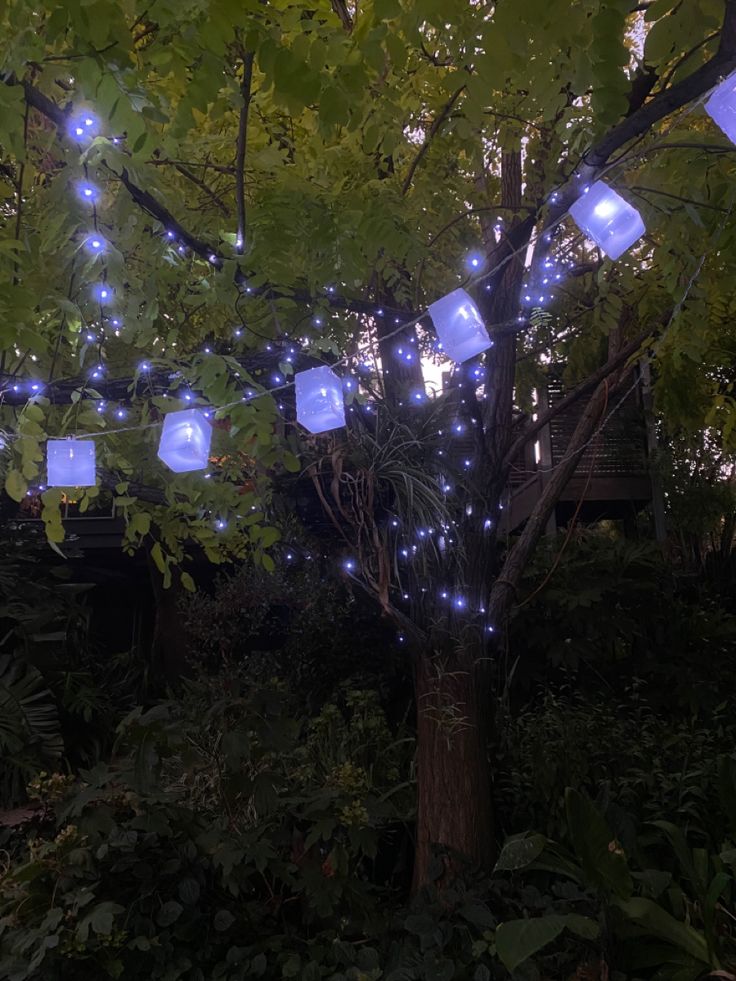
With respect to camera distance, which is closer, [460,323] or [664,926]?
[460,323]

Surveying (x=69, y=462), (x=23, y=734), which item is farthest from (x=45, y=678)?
(x=69, y=462)

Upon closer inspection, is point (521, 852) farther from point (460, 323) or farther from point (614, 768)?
point (460, 323)

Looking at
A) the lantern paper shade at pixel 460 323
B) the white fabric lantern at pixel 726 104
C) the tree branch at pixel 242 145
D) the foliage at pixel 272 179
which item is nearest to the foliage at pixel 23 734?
the foliage at pixel 272 179

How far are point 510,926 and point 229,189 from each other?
120 inches

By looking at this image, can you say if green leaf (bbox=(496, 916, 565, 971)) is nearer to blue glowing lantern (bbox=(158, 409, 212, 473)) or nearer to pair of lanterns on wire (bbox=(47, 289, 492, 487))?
pair of lanterns on wire (bbox=(47, 289, 492, 487))

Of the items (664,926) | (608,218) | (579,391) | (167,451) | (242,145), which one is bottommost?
(664,926)

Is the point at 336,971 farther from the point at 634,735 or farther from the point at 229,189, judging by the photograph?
the point at 229,189

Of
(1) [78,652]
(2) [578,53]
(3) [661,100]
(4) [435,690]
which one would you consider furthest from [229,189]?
(1) [78,652]

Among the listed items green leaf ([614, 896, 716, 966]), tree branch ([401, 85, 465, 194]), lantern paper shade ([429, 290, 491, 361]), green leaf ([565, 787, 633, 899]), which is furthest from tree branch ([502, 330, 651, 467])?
green leaf ([614, 896, 716, 966])

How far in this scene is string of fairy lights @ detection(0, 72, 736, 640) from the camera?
5.95 feet

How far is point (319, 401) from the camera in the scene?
2.38 m

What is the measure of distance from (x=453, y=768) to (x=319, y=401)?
1601mm

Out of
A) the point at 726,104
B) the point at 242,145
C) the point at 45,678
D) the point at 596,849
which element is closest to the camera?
the point at 726,104

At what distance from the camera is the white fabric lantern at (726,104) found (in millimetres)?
1487
